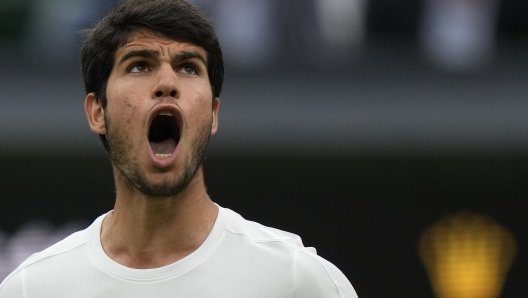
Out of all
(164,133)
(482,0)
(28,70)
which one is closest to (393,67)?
(482,0)

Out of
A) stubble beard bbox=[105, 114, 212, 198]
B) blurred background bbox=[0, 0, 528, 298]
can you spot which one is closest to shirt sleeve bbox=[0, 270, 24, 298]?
stubble beard bbox=[105, 114, 212, 198]

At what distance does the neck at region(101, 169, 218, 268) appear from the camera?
116 inches

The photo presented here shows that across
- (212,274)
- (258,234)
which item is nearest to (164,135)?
(258,234)

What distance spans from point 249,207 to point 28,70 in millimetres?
2232

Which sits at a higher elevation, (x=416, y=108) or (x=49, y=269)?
(x=49, y=269)

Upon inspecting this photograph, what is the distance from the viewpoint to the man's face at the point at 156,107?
9.43 feet

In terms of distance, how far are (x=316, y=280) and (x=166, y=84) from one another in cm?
75

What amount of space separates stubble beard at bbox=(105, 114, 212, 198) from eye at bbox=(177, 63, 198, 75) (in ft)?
0.58

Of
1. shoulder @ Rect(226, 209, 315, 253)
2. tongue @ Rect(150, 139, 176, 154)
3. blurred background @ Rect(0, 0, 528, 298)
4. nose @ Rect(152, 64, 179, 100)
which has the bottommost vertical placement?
blurred background @ Rect(0, 0, 528, 298)

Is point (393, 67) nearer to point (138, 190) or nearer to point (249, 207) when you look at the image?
point (249, 207)

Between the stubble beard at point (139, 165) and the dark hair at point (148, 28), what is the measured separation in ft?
0.47

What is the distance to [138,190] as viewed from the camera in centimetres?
296

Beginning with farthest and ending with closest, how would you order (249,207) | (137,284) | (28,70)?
(28,70), (249,207), (137,284)

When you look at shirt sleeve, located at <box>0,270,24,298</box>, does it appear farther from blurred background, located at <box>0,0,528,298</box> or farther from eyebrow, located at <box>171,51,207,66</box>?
blurred background, located at <box>0,0,528,298</box>
